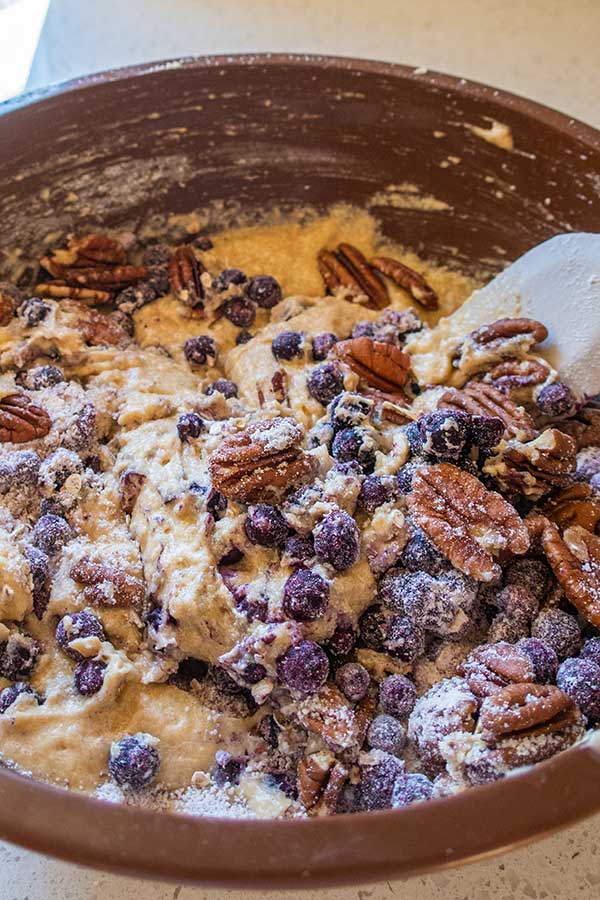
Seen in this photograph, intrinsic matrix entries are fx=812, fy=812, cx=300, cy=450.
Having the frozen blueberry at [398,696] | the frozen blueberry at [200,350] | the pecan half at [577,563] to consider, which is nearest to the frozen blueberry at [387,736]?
the frozen blueberry at [398,696]

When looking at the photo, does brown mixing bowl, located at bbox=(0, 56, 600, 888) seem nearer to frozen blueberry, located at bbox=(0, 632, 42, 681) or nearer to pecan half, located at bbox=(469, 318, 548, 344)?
pecan half, located at bbox=(469, 318, 548, 344)

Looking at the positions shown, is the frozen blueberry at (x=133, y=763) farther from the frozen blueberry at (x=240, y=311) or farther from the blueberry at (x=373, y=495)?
the frozen blueberry at (x=240, y=311)

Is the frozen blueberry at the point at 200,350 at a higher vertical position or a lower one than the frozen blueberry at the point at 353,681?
higher

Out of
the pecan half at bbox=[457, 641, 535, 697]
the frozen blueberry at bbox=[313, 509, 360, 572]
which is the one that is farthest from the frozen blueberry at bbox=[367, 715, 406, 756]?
the frozen blueberry at bbox=[313, 509, 360, 572]

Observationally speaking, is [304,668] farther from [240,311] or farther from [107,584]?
[240,311]

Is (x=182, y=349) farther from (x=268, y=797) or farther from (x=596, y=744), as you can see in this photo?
(x=596, y=744)

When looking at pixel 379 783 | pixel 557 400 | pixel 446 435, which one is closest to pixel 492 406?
pixel 557 400

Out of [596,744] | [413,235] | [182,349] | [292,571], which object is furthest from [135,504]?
[413,235]
